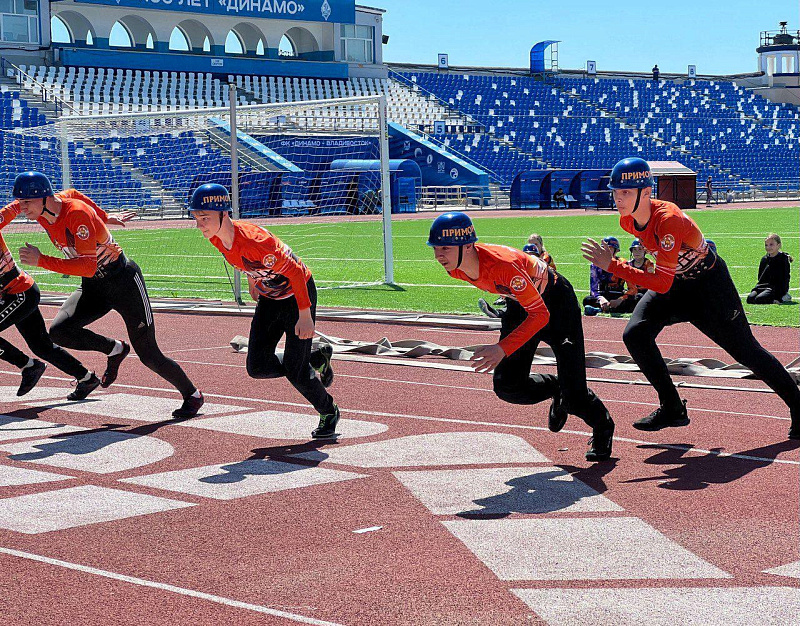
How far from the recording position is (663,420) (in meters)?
7.62

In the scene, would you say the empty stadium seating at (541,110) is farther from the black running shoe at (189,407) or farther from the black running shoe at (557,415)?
the black running shoe at (557,415)

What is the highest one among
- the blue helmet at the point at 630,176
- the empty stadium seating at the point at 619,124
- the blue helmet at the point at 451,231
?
the empty stadium seating at the point at 619,124

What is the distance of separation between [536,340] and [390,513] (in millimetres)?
1583

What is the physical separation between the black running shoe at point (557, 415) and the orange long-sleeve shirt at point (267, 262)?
5.62ft

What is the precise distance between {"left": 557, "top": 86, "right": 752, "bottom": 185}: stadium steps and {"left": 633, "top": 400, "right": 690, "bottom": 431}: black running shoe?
210ft

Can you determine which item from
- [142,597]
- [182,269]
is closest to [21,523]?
[142,597]

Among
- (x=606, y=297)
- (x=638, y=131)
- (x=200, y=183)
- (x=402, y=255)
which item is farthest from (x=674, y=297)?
(x=638, y=131)

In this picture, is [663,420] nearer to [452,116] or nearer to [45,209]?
[45,209]

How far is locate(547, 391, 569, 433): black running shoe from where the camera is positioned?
7391mm

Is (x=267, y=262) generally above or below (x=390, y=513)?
above

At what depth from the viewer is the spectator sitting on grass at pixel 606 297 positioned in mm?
15266

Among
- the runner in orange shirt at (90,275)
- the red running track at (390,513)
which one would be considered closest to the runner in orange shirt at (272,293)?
the red running track at (390,513)

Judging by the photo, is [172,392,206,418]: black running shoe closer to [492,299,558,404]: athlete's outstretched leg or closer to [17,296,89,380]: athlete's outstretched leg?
[17,296,89,380]: athlete's outstretched leg

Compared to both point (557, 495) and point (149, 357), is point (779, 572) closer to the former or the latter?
point (557, 495)
